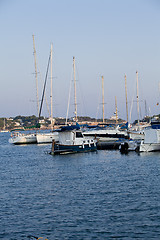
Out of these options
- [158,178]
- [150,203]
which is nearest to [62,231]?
[150,203]

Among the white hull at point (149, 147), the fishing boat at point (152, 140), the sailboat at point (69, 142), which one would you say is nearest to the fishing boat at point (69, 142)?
the sailboat at point (69, 142)

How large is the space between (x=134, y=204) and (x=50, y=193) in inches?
301

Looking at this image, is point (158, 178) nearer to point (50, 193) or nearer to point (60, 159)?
point (50, 193)

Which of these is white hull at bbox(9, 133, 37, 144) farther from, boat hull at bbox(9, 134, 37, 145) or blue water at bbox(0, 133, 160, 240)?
blue water at bbox(0, 133, 160, 240)

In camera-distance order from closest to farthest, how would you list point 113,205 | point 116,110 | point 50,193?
1. point 113,205
2. point 50,193
3. point 116,110

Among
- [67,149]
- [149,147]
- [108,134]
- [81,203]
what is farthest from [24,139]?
[81,203]

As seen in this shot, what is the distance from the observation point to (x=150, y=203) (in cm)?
2583

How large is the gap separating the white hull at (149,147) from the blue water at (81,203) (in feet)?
49.8

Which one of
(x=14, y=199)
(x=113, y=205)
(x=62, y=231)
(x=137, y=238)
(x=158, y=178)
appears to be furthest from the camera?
(x=158, y=178)

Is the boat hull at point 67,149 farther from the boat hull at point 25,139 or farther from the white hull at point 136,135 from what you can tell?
the boat hull at point 25,139

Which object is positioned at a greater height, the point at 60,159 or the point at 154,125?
the point at 154,125

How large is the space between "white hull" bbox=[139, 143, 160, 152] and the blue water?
49.8 feet

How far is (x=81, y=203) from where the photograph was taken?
86.8ft

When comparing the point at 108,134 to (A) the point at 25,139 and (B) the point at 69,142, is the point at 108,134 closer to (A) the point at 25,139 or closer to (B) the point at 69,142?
(A) the point at 25,139
